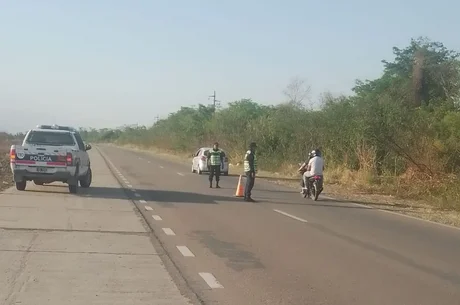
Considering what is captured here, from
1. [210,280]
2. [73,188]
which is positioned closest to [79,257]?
[210,280]

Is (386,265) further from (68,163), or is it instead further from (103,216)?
(68,163)

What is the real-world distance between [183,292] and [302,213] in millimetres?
10513

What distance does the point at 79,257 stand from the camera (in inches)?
405

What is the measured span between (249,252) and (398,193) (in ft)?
55.1

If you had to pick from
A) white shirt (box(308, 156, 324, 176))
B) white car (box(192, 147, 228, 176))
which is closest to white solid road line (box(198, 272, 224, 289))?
white shirt (box(308, 156, 324, 176))

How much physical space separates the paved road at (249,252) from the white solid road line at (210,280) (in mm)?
13

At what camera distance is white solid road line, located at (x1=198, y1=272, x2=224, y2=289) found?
340 inches

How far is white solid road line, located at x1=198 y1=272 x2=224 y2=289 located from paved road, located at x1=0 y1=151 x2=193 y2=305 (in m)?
0.39

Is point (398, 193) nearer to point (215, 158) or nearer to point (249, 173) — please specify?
point (215, 158)

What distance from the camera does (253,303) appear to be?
25.4ft

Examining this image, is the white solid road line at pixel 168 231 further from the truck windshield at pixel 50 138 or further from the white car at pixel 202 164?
the white car at pixel 202 164

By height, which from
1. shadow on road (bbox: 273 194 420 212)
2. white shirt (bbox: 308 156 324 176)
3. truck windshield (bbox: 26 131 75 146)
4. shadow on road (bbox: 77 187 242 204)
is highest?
truck windshield (bbox: 26 131 75 146)

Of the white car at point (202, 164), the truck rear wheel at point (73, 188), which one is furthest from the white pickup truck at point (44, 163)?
the white car at point (202, 164)

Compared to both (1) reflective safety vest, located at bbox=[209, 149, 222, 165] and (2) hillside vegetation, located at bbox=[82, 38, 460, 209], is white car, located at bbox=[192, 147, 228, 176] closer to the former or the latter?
(2) hillside vegetation, located at bbox=[82, 38, 460, 209]
